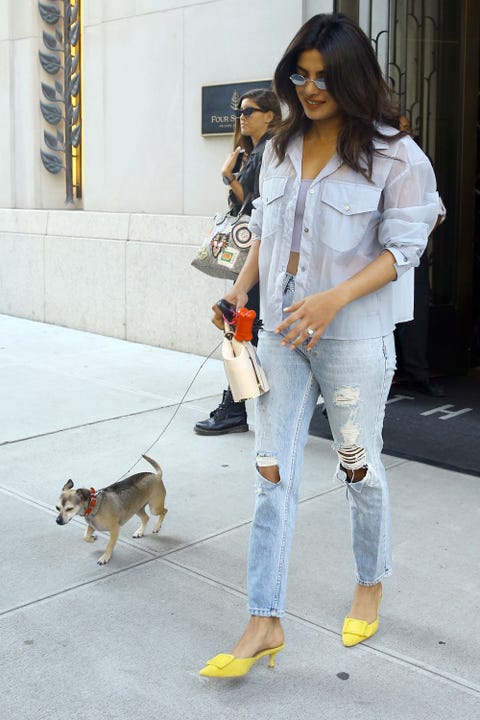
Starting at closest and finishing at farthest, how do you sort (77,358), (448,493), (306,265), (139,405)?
(306,265)
(448,493)
(139,405)
(77,358)

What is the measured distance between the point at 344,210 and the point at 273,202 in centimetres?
26

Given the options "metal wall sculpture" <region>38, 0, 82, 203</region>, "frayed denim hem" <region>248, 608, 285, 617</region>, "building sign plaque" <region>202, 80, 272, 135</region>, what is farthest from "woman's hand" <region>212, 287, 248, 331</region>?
"metal wall sculpture" <region>38, 0, 82, 203</region>

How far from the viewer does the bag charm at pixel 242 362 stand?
297cm

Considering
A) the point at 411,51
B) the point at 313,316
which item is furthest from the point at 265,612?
the point at 411,51

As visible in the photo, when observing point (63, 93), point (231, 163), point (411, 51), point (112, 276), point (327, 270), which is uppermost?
point (63, 93)

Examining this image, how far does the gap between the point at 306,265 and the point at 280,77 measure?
1.97ft

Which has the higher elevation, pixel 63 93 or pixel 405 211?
pixel 63 93

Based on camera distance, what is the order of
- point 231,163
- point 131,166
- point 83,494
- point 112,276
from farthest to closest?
point 112,276 → point 131,166 → point 231,163 → point 83,494

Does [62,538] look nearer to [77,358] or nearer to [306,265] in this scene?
[306,265]

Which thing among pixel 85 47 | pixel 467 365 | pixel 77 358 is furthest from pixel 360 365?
pixel 85 47

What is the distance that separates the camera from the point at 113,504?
394 centimetres

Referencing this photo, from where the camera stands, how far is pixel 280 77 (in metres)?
3.02

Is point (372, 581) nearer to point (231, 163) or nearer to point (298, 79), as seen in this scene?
point (298, 79)

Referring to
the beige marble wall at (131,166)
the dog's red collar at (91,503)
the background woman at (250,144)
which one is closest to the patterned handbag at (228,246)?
the background woman at (250,144)
